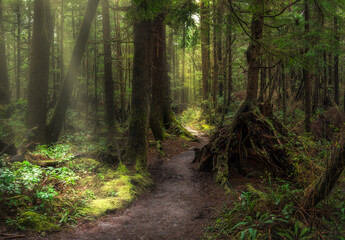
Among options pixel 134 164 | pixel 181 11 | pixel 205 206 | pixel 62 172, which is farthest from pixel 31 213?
pixel 181 11

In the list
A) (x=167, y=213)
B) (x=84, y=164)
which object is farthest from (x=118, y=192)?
(x=84, y=164)

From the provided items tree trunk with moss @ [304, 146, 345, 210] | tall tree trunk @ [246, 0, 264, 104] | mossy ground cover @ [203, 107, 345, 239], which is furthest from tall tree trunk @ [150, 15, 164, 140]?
tree trunk with moss @ [304, 146, 345, 210]

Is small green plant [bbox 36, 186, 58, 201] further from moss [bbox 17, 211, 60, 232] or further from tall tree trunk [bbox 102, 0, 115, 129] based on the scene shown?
tall tree trunk [bbox 102, 0, 115, 129]

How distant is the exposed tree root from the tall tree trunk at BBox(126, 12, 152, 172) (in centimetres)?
255

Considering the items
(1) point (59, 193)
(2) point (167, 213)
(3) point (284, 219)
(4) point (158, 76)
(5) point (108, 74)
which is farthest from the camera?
(5) point (108, 74)

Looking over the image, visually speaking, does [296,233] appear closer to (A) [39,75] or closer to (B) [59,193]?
(B) [59,193]

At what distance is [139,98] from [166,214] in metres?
4.49

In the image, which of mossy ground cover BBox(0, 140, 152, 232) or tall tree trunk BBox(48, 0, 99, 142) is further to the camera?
tall tree trunk BBox(48, 0, 99, 142)

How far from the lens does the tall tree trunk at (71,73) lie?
385 inches

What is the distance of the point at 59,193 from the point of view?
5.62m

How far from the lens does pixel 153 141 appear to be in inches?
509

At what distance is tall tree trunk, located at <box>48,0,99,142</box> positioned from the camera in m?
9.79

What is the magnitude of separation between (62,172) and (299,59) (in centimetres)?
659

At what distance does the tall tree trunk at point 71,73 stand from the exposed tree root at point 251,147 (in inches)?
250
